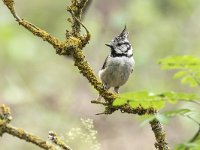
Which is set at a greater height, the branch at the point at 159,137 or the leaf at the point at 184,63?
the branch at the point at 159,137

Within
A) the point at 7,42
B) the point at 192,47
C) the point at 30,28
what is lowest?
the point at 30,28

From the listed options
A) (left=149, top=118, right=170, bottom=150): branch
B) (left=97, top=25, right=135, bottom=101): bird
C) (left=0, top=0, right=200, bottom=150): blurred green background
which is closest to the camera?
(left=149, top=118, right=170, bottom=150): branch

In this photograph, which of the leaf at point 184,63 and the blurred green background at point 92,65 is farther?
the blurred green background at point 92,65

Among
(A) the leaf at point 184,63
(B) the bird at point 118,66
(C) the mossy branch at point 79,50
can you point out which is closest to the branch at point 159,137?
(C) the mossy branch at point 79,50

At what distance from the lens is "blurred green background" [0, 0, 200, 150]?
8.00m

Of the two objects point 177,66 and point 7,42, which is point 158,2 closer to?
point 7,42

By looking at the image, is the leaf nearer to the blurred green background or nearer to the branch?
the branch

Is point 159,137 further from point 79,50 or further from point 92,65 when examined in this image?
point 92,65

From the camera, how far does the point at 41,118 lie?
8008 mm

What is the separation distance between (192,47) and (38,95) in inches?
82.9

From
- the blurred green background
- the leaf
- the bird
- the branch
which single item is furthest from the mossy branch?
the blurred green background

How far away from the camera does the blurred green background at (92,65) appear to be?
800 centimetres

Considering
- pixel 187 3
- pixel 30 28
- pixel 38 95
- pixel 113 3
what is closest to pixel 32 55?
pixel 38 95

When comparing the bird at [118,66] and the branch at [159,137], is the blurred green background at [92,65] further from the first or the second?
the branch at [159,137]
